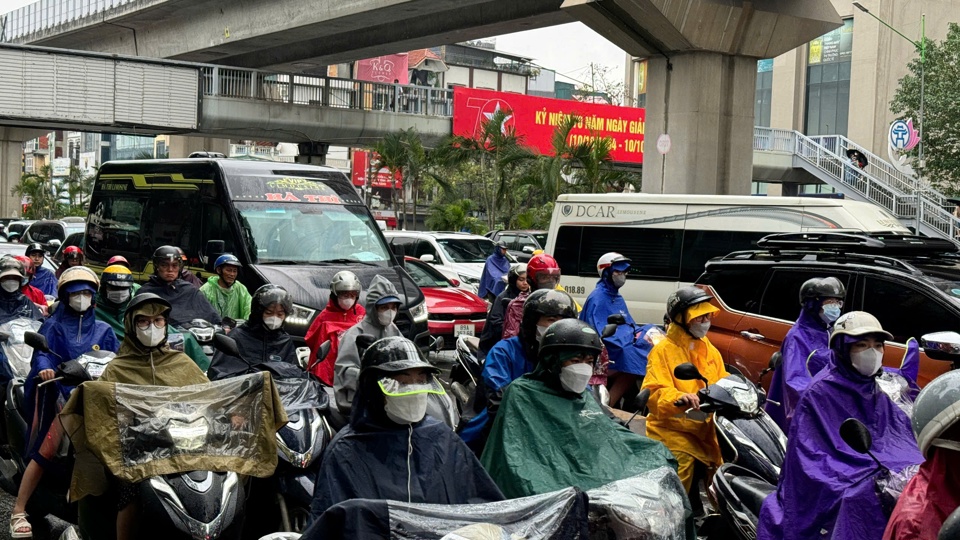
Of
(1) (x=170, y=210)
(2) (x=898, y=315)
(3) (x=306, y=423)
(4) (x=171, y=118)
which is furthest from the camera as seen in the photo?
(4) (x=171, y=118)

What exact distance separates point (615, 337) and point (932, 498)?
7399 mm

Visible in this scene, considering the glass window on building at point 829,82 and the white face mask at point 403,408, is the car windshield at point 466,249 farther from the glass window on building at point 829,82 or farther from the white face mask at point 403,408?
the glass window on building at point 829,82

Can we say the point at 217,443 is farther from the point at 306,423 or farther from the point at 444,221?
the point at 444,221

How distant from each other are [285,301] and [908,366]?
3755 mm

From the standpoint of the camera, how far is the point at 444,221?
3531cm

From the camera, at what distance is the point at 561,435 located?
5.00 meters

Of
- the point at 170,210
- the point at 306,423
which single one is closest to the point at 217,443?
the point at 306,423

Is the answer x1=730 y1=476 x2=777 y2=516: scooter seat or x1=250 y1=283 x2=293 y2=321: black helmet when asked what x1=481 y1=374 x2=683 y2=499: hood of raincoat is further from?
x1=250 y1=283 x2=293 y2=321: black helmet

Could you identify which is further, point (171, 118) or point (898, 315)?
point (171, 118)

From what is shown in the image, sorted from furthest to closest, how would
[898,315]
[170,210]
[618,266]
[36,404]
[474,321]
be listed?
[474,321]
[170,210]
[618,266]
[898,315]
[36,404]

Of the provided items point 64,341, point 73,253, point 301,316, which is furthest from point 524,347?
point 73,253

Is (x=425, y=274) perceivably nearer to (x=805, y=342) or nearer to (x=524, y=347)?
(x=805, y=342)

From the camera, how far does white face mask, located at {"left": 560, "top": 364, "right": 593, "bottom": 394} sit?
16.9 ft

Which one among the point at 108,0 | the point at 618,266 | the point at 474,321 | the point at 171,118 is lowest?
the point at 474,321
